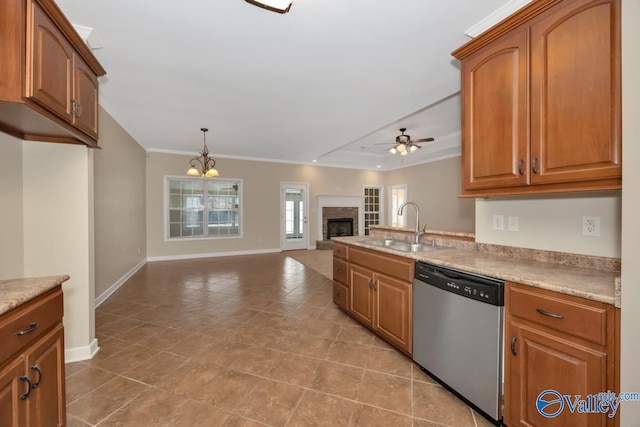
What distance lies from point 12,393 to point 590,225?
122 inches

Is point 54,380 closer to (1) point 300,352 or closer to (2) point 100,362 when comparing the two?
(2) point 100,362

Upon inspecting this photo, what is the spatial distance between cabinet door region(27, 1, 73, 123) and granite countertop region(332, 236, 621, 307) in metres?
2.49

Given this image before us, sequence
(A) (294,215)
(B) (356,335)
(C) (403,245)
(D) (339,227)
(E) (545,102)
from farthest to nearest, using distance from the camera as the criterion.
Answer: (D) (339,227), (A) (294,215), (C) (403,245), (B) (356,335), (E) (545,102)

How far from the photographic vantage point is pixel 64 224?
2160 millimetres

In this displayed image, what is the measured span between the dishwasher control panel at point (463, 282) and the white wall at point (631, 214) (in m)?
0.49

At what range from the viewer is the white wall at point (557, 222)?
1598mm

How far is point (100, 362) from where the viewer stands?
2.21 metres

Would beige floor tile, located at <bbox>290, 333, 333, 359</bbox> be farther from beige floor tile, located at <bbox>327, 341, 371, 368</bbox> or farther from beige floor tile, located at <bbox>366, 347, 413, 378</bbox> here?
beige floor tile, located at <bbox>366, 347, 413, 378</bbox>

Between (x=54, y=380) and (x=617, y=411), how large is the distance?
261cm

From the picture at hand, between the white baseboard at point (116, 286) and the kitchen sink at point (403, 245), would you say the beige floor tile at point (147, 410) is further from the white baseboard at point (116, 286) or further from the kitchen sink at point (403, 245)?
the white baseboard at point (116, 286)

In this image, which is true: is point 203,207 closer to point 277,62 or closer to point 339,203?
point 339,203

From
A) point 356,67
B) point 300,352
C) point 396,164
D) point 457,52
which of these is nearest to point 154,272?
point 300,352

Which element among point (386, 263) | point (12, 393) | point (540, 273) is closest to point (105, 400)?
point (12, 393)

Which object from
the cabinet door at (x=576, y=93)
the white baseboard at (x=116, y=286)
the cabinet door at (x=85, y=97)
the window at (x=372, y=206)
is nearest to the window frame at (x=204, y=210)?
the white baseboard at (x=116, y=286)
